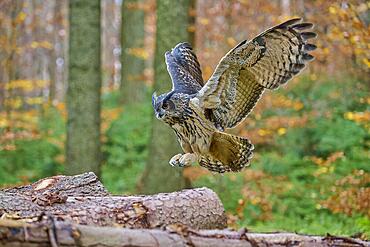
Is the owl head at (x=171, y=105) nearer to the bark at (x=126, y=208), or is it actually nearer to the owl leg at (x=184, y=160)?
the owl leg at (x=184, y=160)

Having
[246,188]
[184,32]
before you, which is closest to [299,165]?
[246,188]

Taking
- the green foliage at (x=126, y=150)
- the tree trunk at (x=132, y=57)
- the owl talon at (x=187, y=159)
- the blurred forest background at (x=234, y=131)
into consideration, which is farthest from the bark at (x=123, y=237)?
the tree trunk at (x=132, y=57)

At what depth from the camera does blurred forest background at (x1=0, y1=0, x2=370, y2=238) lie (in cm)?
941

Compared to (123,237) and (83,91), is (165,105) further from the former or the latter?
(83,91)

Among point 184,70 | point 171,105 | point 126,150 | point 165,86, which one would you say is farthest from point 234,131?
point 171,105

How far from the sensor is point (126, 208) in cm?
432

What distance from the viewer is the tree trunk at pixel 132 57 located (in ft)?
55.5

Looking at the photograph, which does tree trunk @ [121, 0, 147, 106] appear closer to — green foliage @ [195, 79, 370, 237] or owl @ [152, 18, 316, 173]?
green foliage @ [195, 79, 370, 237]

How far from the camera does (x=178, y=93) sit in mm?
5105

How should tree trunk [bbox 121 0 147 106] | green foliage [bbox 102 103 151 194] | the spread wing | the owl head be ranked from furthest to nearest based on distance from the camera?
tree trunk [bbox 121 0 147 106] → green foliage [bbox 102 103 151 194] → the spread wing → the owl head

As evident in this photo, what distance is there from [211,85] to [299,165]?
7.45m

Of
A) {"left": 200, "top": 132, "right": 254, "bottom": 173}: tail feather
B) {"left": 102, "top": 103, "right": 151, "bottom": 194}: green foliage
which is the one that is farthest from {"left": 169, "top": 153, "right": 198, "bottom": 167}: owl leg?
{"left": 102, "top": 103, "right": 151, "bottom": 194}: green foliage

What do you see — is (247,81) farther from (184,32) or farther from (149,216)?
(184,32)

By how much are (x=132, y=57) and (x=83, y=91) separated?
7020 millimetres
